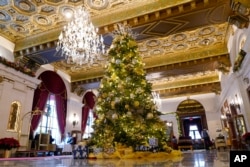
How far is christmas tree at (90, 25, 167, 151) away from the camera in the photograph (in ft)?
13.2

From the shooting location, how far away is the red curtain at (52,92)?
8247mm

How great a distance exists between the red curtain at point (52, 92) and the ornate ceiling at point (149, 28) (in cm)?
75

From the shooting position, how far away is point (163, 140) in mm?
4184

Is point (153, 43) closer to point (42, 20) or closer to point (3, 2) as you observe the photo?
point (42, 20)

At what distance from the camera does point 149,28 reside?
6086mm

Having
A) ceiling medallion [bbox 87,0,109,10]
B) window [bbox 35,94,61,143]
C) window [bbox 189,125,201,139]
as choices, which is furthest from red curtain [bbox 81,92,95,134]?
window [bbox 189,125,201,139]

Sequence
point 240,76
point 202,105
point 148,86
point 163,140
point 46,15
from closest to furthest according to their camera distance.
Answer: point 163,140 < point 148,86 < point 46,15 < point 240,76 < point 202,105

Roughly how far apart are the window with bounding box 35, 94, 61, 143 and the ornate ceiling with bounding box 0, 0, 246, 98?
184 centimetres

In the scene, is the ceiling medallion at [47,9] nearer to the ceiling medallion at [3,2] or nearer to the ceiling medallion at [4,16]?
the ceiling medallion at [3,2]

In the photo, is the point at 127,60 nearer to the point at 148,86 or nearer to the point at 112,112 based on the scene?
the point at 148,86

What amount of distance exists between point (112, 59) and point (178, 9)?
2.35m

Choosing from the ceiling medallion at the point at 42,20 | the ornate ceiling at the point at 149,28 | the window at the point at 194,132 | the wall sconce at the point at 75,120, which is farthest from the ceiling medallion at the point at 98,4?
the window at the point at 194,132

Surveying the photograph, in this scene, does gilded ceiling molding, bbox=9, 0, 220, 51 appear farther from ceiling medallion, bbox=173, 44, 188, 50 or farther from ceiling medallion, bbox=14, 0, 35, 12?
ceiling medallion, bbox=173, 44, 188, 50

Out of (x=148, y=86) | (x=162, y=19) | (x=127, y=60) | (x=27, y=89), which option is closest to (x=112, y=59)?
(x=127, y=60)
